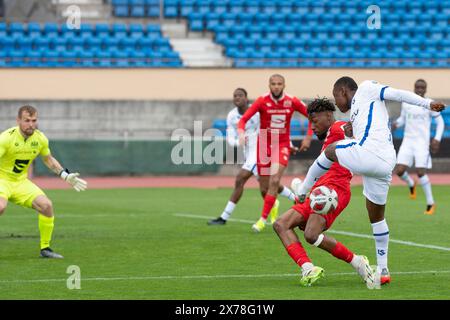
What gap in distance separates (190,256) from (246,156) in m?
4.86

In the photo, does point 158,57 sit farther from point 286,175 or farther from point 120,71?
point 286,175

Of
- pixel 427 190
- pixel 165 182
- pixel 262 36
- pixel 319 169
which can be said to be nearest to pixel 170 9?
pixel 262 36

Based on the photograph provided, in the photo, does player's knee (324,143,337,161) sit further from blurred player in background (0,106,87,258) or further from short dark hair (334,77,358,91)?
blurred player in background (0,106,87,258)

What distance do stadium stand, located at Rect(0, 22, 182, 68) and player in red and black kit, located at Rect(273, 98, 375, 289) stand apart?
22123mm

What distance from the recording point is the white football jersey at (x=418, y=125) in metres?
21.0

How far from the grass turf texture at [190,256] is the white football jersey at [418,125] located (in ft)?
4.49

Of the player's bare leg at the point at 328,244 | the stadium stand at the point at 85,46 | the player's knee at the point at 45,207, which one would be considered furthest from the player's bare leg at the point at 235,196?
the stadium stand at the point at 85,46

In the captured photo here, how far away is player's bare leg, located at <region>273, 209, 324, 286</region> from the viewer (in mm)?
10227

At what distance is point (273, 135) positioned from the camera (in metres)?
16.6

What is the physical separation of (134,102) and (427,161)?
1324 centimetres

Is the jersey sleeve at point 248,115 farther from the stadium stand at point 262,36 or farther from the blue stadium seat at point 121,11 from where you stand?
the blue stadium seat at point 121,11

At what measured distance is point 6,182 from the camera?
13.3 m

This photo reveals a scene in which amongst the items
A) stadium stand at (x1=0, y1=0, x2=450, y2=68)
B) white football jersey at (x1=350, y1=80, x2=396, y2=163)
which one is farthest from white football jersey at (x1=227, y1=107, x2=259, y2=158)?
stadium stand at (x1=0, y1=0, x2=450, y2=68)
